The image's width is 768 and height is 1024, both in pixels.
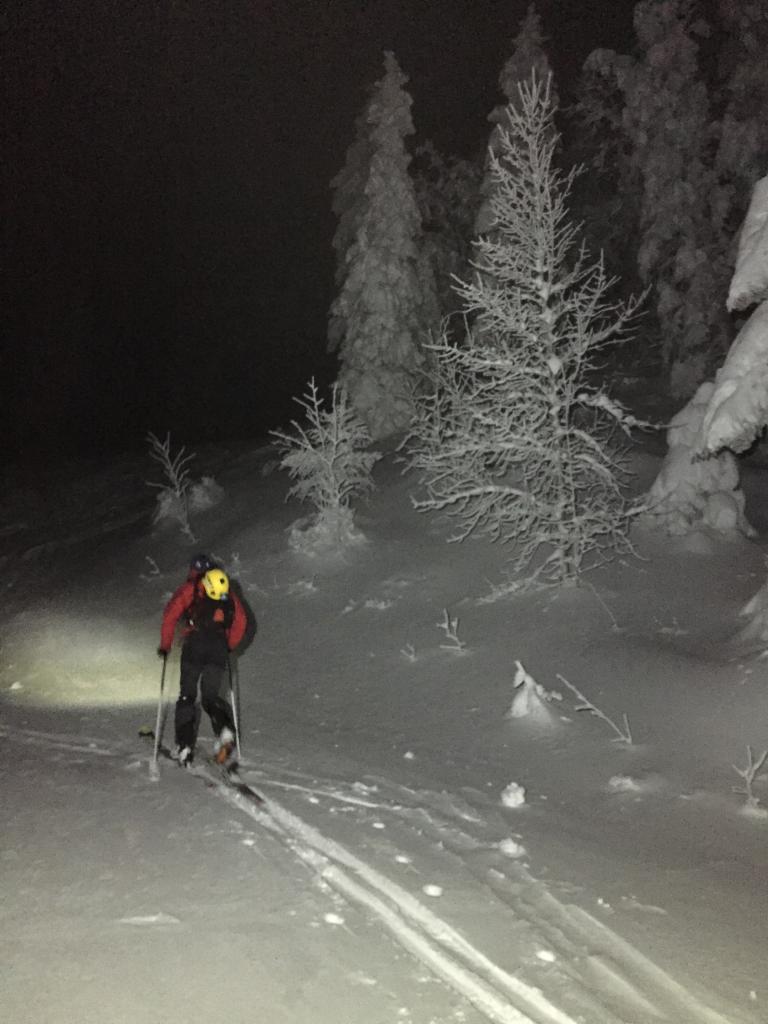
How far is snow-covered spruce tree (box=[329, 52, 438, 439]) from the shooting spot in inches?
1118

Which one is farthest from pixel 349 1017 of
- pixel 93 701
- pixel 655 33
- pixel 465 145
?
pixel 465 145

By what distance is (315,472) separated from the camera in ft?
71.6

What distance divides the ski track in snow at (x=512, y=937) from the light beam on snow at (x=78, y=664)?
6.25 meters

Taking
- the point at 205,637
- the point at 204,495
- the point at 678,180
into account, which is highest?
the point at 678,180

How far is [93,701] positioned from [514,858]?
827cm

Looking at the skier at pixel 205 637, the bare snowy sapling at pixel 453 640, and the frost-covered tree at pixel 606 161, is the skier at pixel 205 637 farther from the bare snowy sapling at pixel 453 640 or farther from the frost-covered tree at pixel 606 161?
the frost-covered tree at pixel 606 161

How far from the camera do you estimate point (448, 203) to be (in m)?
35.5

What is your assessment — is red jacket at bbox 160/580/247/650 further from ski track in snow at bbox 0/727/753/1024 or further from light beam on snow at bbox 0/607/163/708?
light beam on snow at bbox 0/607/163/708

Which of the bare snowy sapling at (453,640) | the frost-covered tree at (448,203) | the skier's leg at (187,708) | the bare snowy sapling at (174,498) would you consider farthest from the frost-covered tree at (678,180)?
the skier's leg at (187,708)

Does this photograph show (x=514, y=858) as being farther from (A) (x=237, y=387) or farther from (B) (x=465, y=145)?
(A) (x=237, y=387)

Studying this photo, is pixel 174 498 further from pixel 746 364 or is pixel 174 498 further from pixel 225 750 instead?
pixel 746 364

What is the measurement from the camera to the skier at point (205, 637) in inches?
350

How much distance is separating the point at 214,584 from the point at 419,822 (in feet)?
11.0

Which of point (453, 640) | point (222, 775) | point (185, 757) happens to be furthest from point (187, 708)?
point (453, 640)
